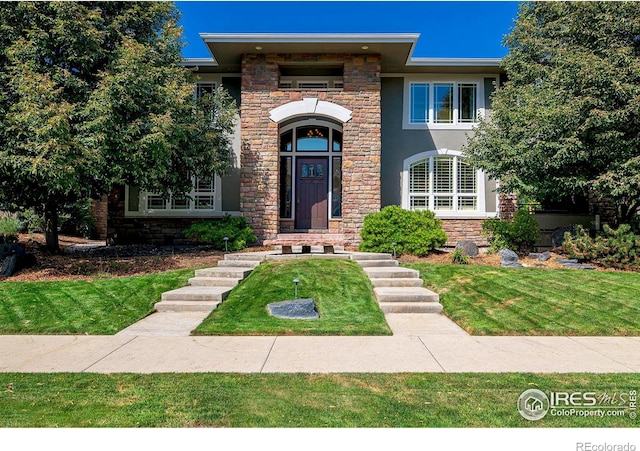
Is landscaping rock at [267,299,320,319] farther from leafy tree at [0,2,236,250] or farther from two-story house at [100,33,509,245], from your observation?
two-story house at [100,33,509,245]

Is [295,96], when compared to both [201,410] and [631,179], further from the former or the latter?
[201,410]

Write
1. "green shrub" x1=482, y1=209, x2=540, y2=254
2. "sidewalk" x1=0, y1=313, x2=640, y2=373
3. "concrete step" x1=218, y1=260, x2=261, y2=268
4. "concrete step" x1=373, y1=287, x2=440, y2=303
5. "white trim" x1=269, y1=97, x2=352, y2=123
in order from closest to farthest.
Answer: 1. "sidewalk" x1=0, y1=313, x2=640, y2=373
2. "concrete step" x1=373, y1=287, x2=440, y2=303
3. "concrete step" x1=218, y1=260, x2=261, y2=268
4. "green shrub" x1=482, y1=209, x2=540, y2=254
5. "white trim" x1=269, y1=97, x2=352, y2=123

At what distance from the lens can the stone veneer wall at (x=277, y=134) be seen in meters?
12.1

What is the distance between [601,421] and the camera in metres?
2.99

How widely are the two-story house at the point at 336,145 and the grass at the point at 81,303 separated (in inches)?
186

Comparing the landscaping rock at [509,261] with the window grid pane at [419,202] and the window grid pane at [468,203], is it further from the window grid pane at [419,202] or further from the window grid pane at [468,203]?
the window grid pane at [419,202]

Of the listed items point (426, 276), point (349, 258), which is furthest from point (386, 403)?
point (349, 258)

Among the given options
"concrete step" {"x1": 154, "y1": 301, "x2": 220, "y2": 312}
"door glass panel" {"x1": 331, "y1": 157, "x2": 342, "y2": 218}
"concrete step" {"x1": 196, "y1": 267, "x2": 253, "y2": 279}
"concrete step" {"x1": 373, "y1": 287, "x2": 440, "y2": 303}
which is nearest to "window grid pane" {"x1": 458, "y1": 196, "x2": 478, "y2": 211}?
"door glass panel" {"x1": 331, "y1": 157, "x2": 342, "y2": 218}

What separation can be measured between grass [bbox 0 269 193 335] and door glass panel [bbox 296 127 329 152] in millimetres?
6916

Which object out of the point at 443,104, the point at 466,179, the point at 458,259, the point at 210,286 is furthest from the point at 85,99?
the point at 466,179

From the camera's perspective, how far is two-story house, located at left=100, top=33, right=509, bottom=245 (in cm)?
1212

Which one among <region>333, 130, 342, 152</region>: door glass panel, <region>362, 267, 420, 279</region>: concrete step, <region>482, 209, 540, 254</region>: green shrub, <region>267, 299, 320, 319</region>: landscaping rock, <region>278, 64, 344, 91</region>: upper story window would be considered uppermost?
<region>278, 64, 344, 91</region>: upper story window

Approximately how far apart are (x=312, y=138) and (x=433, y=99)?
4.37 metres

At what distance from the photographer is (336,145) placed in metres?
13.9
